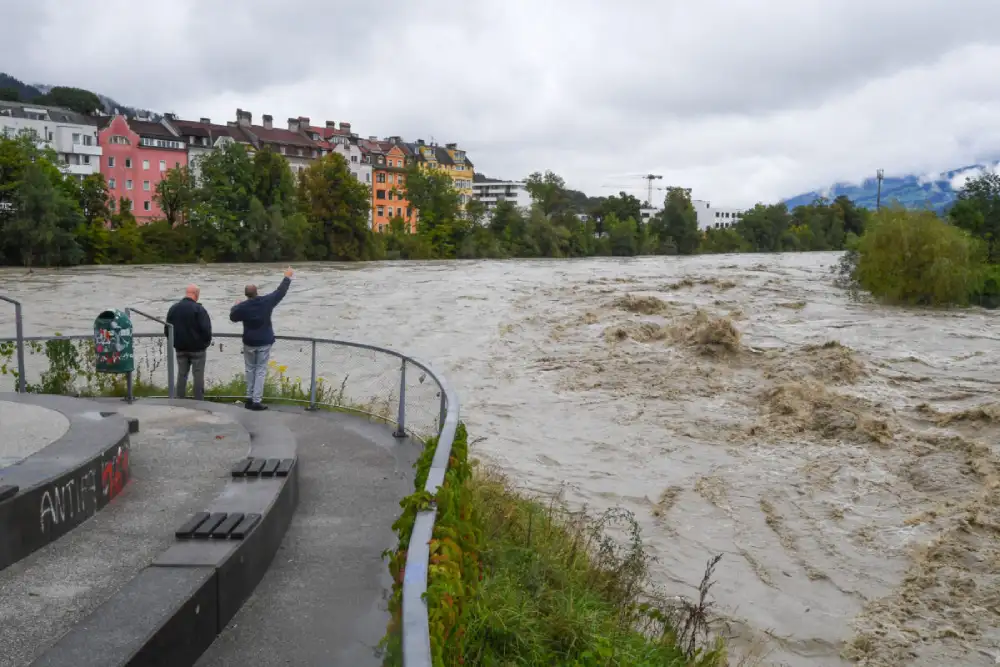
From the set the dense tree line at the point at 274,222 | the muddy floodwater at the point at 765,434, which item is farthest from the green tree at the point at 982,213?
the muddy floodwater at the point at 765,434

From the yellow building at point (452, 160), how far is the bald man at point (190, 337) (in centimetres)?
→ 14885

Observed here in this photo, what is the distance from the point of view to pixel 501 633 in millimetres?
5465

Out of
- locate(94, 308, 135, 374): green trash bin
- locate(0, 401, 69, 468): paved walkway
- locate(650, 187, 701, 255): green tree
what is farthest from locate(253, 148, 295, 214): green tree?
locate(0, 401, 69, 468): paved walkway

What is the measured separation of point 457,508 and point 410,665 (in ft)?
7.72

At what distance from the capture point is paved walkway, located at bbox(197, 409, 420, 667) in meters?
5.31

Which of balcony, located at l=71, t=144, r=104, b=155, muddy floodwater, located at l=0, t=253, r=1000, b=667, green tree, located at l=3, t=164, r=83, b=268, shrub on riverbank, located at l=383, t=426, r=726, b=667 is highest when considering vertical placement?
balcony, located at l=71, t=144, r=104, b=155

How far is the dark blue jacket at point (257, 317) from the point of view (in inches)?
451

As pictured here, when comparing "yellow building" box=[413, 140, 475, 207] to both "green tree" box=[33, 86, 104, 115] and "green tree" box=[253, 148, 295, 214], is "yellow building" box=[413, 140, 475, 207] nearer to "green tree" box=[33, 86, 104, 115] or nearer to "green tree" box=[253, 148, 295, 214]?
"green tree" box=[33, 86, 104, 115]

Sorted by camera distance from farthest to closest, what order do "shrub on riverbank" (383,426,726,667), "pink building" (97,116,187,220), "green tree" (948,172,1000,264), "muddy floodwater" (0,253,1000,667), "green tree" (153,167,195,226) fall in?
"pink building" (97,116,187,220)
"green tree" (153,167,195,226)
"green tree" (948,172,1000,264)
"muddy floodwater" (0,253,1000,667)
"shrub on riverbank" (383,426,726,667)

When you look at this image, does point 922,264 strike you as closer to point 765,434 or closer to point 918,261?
point 918,261

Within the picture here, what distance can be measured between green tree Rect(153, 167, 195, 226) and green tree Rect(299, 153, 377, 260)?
1017 centimetres

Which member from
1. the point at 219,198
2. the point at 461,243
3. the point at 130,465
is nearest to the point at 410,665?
the point at 130,465

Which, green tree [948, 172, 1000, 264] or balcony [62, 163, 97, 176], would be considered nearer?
green tree [948, 172, 1000, 264]

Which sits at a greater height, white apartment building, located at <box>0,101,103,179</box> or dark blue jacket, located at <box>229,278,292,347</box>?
white apartment building, located at <box>0,101,103,179</box>
